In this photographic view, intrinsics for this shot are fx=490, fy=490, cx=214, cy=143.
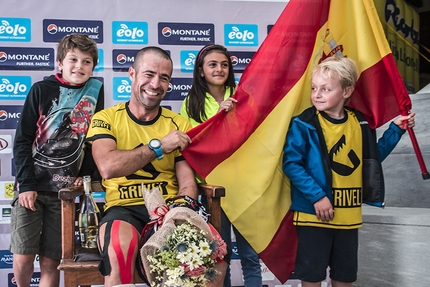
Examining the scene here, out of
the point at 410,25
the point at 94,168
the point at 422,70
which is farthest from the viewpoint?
the point at 422,70

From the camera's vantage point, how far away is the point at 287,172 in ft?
8.80

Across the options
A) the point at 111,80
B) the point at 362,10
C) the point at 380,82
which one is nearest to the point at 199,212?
the point at 380,82

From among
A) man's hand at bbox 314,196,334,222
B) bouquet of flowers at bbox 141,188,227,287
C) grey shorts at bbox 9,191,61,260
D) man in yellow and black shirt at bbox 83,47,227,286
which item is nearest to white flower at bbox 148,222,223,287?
bouquet of flowers at bbox 141,188,227,287

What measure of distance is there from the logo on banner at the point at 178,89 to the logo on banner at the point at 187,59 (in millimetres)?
79

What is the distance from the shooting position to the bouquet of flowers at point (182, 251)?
1952 mm

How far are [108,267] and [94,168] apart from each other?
1163 mm

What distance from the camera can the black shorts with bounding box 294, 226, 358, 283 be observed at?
8.61ft

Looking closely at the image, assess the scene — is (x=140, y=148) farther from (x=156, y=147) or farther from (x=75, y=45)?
(x=75, y=45)

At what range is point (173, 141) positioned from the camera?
2.59 metres

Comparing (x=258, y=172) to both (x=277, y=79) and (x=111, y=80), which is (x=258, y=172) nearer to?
(x=277, y=79)

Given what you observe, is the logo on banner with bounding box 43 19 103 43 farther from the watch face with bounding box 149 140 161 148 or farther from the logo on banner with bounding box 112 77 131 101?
the watch face with bounding box 149 140 161 148

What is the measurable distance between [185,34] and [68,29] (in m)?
0.88

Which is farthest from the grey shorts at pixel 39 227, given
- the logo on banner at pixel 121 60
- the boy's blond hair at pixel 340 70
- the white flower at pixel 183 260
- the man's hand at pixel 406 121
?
the man's hand at pixel 406 121

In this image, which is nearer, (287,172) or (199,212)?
(199,212)
